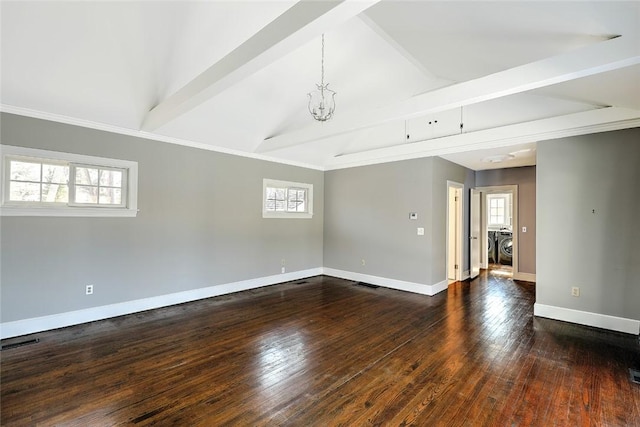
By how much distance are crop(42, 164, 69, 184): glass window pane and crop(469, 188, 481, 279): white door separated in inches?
282

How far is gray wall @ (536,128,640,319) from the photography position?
3473 millimetres

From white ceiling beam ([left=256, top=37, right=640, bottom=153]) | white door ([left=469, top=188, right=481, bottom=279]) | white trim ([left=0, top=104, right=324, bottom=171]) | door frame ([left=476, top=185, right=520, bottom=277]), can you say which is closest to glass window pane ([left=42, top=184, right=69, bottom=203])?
white trim ([left=0, top=104, right=324, bottom=171])

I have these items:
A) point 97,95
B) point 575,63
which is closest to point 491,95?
point 575,63

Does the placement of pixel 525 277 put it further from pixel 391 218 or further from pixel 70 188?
pixel 70 188

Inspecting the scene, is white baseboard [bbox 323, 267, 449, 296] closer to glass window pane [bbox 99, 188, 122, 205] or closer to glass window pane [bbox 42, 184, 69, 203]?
glass window pane [bbox 99, 188, 122, 205]

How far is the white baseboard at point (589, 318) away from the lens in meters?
3.46

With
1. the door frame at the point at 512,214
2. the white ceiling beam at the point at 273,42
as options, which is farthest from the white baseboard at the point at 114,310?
the door frame at the point at 512,214

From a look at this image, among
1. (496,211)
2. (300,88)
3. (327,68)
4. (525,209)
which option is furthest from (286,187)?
(496,211)

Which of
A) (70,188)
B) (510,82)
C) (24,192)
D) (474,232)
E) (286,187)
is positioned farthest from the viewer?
(474,232)

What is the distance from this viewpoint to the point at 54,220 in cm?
342

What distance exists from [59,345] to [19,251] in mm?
1160

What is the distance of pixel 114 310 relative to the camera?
151 inches

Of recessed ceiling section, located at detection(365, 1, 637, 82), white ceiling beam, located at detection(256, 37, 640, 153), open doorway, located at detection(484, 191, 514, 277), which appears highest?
recessed ceiling section, located at detection(365, 1, 637, 82)

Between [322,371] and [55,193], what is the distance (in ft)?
12.3
